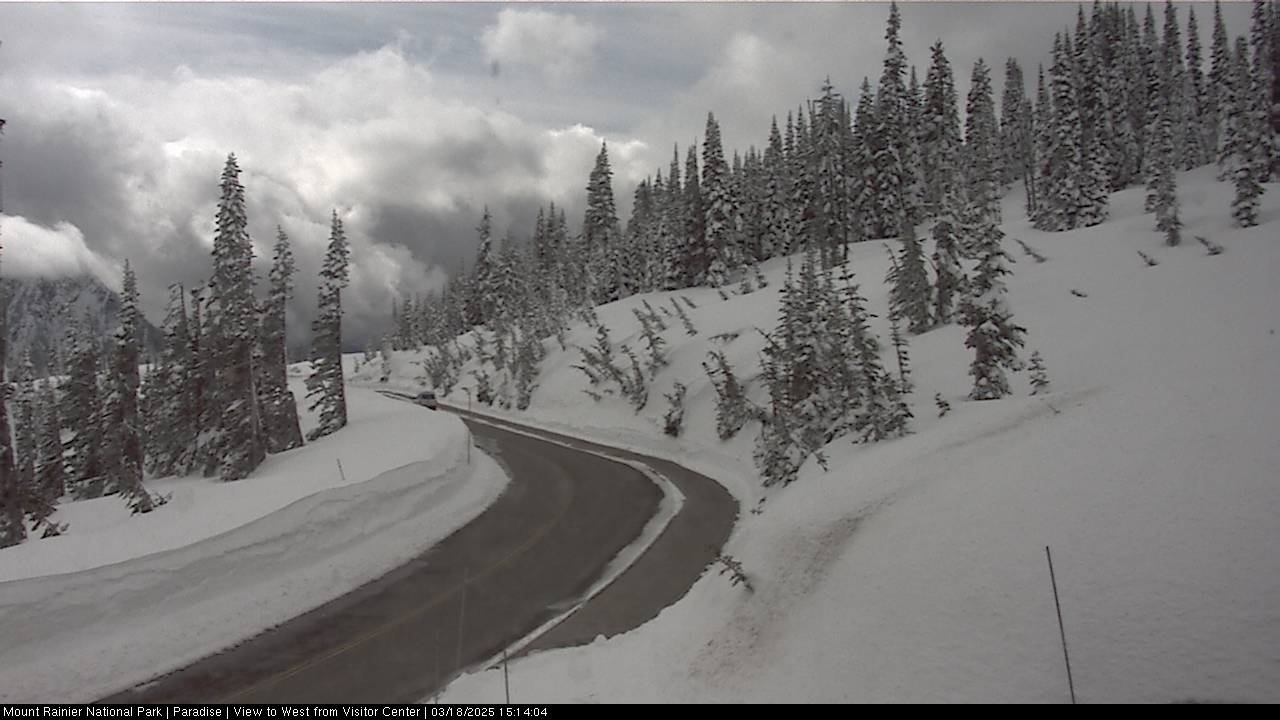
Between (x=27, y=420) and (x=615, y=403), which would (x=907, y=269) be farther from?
(x=27, y=420)

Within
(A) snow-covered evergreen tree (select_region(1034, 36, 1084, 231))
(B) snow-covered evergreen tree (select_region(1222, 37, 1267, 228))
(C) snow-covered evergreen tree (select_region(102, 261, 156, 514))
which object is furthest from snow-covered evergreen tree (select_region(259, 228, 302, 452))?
(A) snow-covered evergreen tree (select_region(1034, 36, 1084, 231))

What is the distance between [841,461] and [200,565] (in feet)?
43.3

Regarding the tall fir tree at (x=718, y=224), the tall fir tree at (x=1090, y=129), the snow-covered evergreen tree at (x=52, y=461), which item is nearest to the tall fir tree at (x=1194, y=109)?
the tall fir tree at (x=1090, y=129)

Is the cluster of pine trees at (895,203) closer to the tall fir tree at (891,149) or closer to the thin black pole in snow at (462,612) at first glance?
the tall fir tree at (891,149)

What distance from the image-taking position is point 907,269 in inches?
1058

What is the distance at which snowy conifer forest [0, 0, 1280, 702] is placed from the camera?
656 centimetres

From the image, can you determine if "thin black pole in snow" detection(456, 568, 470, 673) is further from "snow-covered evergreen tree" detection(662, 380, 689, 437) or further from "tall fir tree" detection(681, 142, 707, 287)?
"tall fir tree" detection(681, 142, 707, 287)

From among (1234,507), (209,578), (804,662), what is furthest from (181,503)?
(1234,507)

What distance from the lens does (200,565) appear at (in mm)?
12844

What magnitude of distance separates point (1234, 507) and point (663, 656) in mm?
6608

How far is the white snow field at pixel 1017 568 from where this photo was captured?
5.73m

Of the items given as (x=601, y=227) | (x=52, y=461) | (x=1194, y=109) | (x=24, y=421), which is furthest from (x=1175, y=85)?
(x=24, y=421)
